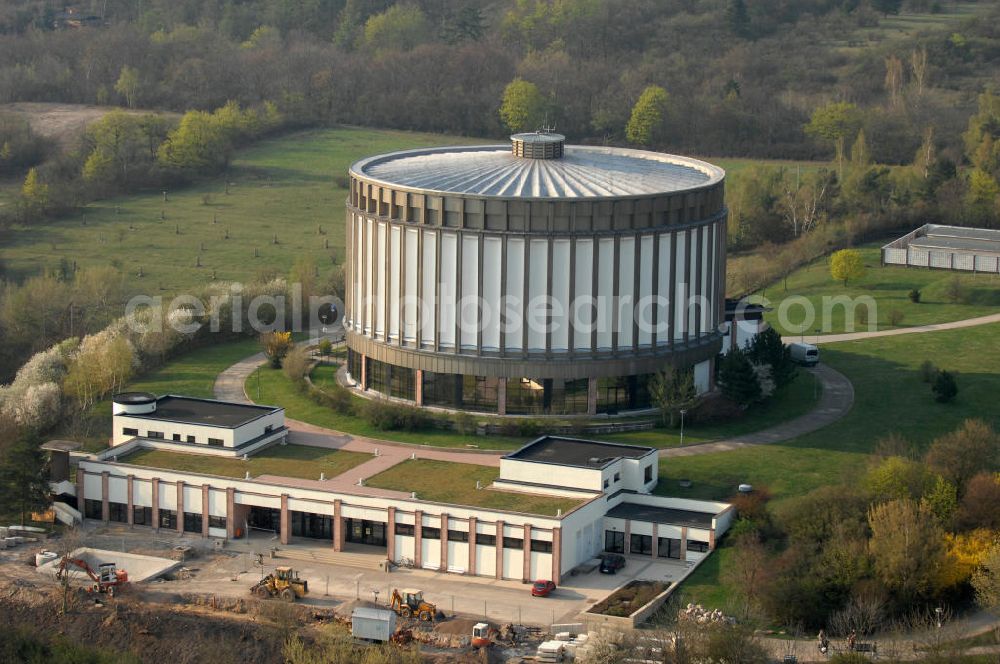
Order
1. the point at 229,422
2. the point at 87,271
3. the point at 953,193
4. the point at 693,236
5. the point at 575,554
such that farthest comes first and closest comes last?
the point at 953,193 < the point at 87,271 < the point at 693,236 < the point at 229,422 < the point at 575,554

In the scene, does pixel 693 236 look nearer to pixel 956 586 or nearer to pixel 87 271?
pixel 956 586

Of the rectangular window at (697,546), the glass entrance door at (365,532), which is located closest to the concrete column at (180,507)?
the glass entrance door at (365,532)

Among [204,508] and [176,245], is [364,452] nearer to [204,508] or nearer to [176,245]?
[204,508]

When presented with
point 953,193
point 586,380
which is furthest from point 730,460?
point 953,193

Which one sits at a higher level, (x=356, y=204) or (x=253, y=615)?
(x=356, y=204)

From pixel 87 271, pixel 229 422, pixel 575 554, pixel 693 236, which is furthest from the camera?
pixel 87 271

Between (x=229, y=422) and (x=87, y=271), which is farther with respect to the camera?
(x=87, y=271)

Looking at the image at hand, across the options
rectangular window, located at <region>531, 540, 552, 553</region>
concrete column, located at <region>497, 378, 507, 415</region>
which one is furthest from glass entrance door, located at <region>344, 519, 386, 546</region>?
concrete column, located at <region>497, 378, 507, 415</region>
